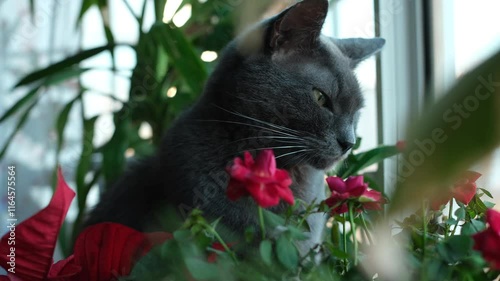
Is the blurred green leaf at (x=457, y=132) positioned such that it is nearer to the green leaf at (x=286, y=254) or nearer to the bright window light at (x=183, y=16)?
the green leaf at (x=286, y=254)

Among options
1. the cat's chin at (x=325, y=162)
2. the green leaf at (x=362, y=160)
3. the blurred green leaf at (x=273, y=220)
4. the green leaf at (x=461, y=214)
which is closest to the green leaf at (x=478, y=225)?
the green leaf at (x=461, y=214)

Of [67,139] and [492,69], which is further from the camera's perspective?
[67,139]

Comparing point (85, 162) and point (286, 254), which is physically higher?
point (286, 254)

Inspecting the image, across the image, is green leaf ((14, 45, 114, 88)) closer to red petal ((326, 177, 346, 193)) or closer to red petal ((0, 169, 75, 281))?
red petal ((0, 169, 75, 281))

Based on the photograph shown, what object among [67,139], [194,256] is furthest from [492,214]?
[67,139]

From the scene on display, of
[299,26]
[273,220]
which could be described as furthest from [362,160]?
[273,220]

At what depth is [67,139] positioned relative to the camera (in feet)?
7.13

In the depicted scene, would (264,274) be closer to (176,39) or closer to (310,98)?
(310,98)

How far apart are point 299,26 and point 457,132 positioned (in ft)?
2.31

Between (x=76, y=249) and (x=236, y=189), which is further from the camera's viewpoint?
(x=76, y=249)

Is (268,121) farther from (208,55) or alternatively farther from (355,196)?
(208,55)

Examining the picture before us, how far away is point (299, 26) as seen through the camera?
82 cm

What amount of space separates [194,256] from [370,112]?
97 cm

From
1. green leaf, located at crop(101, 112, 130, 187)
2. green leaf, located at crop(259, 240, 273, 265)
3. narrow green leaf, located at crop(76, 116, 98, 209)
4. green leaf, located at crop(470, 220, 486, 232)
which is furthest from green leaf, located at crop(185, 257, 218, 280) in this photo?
narrow green leaf, located at crop(76, 116, 98, 209)
